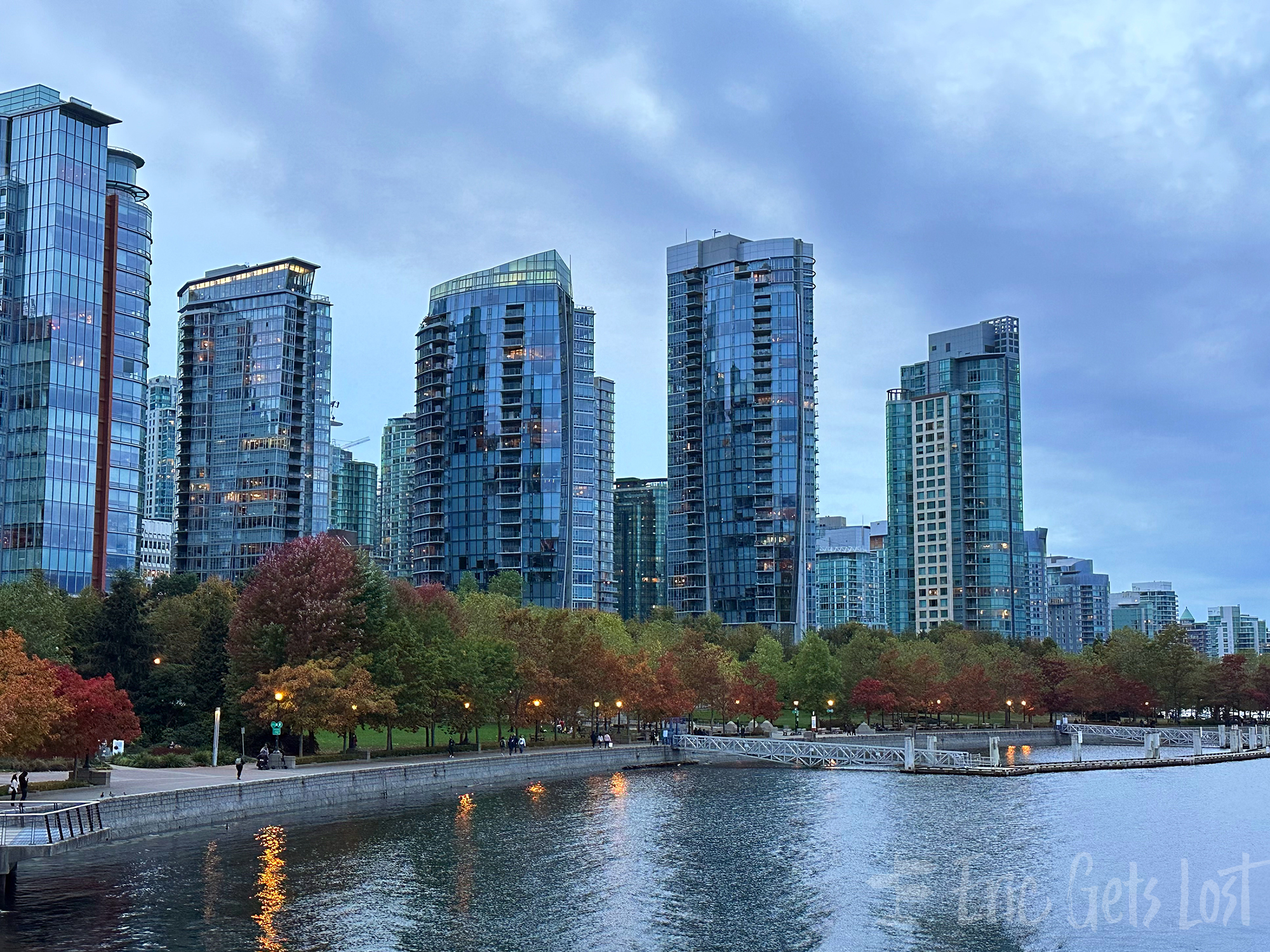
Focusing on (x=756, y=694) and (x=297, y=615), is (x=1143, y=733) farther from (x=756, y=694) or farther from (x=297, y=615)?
(x=297, y=615)

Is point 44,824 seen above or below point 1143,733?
above

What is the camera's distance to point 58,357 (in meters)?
153

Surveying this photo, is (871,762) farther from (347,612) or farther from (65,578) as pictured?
(65,578)

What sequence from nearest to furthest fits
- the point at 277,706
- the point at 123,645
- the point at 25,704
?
the point at 25,704 < the point at 277,706 < the point at 123,645

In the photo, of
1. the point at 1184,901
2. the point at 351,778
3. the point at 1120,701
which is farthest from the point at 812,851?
the point at 1120,701

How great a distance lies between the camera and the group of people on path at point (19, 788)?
59.0 metres

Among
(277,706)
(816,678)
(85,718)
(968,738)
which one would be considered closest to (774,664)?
(816,678)

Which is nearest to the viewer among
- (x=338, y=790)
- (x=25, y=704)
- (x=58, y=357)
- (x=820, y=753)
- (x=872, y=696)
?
(x=25, y=704)

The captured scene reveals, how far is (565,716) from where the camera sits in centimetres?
11844

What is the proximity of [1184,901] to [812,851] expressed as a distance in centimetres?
1776

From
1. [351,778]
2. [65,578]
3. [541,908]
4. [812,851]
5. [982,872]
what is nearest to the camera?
[541,908]

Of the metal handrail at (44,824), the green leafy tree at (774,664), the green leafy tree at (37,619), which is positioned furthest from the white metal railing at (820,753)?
the metal handrail at (44,824)

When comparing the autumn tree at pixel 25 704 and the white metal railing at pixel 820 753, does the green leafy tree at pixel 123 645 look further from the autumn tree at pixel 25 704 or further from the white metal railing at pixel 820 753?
the white metal railing at pixel 820 753

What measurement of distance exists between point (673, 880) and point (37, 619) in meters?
68.0
